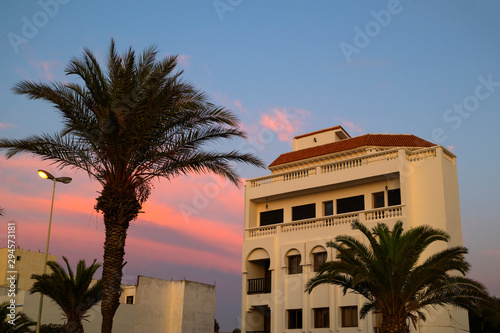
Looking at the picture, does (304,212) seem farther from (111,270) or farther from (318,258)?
(111,270)

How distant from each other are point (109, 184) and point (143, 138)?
5.78 ft

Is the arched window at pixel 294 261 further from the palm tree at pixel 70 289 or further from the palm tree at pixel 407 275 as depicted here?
the palm tree at pixel 407 275

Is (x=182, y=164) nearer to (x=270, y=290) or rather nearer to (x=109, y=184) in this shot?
(x=109, y=184)

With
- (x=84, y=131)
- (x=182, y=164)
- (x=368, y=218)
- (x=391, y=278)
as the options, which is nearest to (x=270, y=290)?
(x=368, y=218)

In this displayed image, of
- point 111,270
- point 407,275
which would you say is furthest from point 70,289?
point 407,275

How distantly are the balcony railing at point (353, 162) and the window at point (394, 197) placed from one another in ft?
5.45

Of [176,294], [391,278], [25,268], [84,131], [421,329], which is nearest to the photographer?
[84,131]

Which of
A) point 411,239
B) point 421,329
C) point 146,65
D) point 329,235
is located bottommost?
point 421,329

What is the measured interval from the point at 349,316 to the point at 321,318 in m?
1.64

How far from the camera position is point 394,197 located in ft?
94.1

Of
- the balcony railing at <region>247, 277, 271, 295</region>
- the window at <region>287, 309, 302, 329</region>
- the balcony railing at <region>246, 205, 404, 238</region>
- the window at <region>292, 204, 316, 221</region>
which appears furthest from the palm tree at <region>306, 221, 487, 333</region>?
the balcony railing at <region>247, 277, 271, 295</region>

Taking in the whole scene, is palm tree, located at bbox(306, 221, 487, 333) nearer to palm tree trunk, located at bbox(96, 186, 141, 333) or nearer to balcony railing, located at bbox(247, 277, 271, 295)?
palm tree trunk, located at bbox(96, 186, 141, 333)

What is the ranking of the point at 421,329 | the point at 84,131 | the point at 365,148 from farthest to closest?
the point at 365,148 → the point at 421,329 → the point at 84,131

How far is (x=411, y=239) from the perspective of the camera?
19266mm
